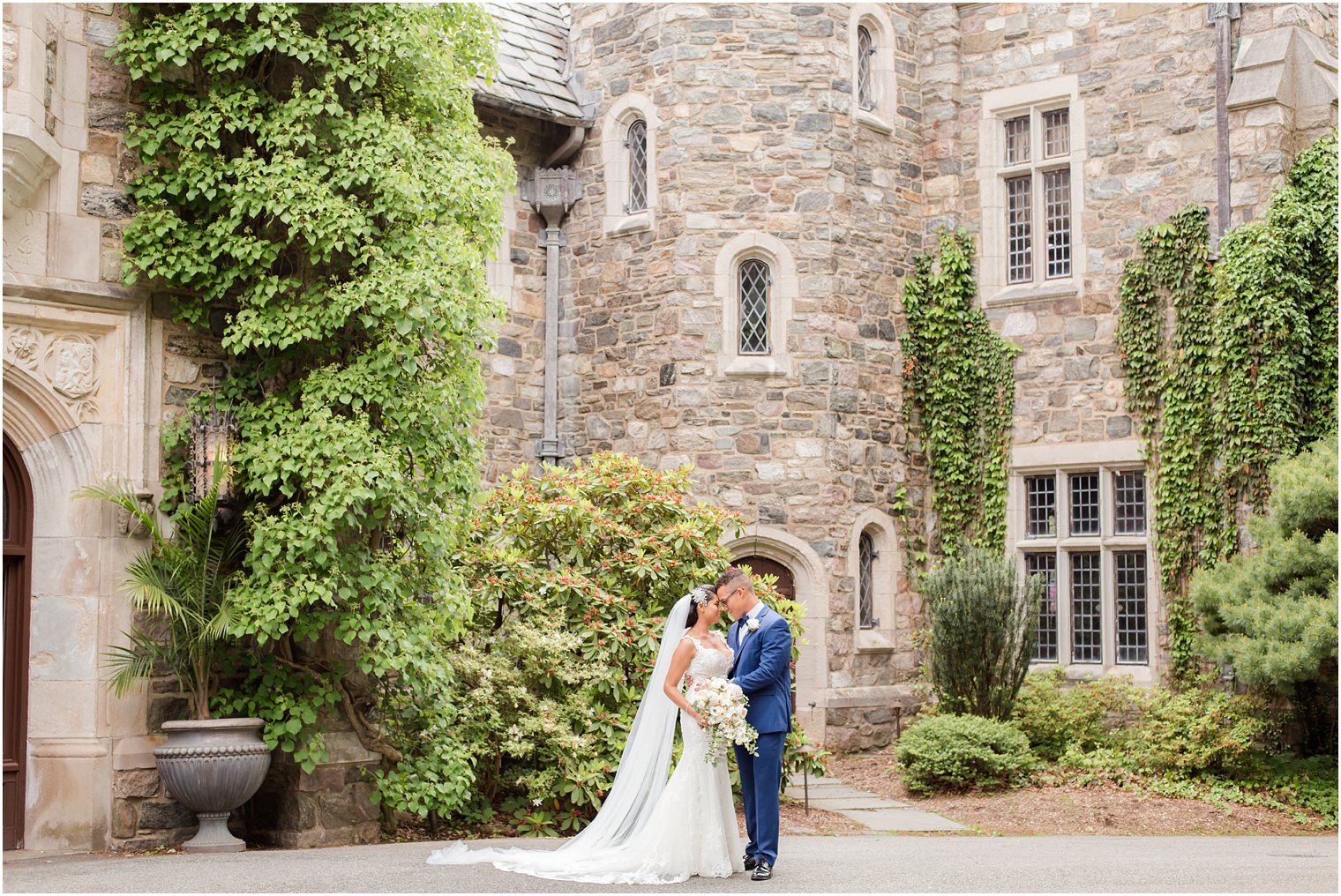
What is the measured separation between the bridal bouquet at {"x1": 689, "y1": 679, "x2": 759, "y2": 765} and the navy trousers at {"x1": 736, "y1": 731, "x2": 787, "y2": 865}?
0.08 m

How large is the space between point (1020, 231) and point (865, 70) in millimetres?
2332

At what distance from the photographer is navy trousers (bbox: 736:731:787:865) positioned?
25.6ft

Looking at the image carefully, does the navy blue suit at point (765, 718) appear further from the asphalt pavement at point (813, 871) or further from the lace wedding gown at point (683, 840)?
the asphalt pavement at point (813, 871)

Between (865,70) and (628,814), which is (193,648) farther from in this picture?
(865,70)

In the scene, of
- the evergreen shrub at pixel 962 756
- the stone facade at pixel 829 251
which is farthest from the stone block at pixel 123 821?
the evergreen shrub at pixel 962 756

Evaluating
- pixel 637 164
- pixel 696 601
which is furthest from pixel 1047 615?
pixel 696 601

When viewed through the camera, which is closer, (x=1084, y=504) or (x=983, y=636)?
(x=983, y=636)

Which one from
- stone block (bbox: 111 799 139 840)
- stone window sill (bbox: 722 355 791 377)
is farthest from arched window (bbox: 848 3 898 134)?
stone block (bbox: 111 799 139 840)

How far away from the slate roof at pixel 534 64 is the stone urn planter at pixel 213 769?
728 centimetres

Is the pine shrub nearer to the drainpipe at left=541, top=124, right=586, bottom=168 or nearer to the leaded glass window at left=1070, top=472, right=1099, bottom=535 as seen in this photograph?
the leaded glass window at left=1070, top=472, right=1099, bottom=535

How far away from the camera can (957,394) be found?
50.0ft

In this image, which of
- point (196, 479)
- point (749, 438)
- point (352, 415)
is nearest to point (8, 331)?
point (196, 479)

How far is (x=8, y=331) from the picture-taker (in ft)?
28.6

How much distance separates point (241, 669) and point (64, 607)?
1.13m
